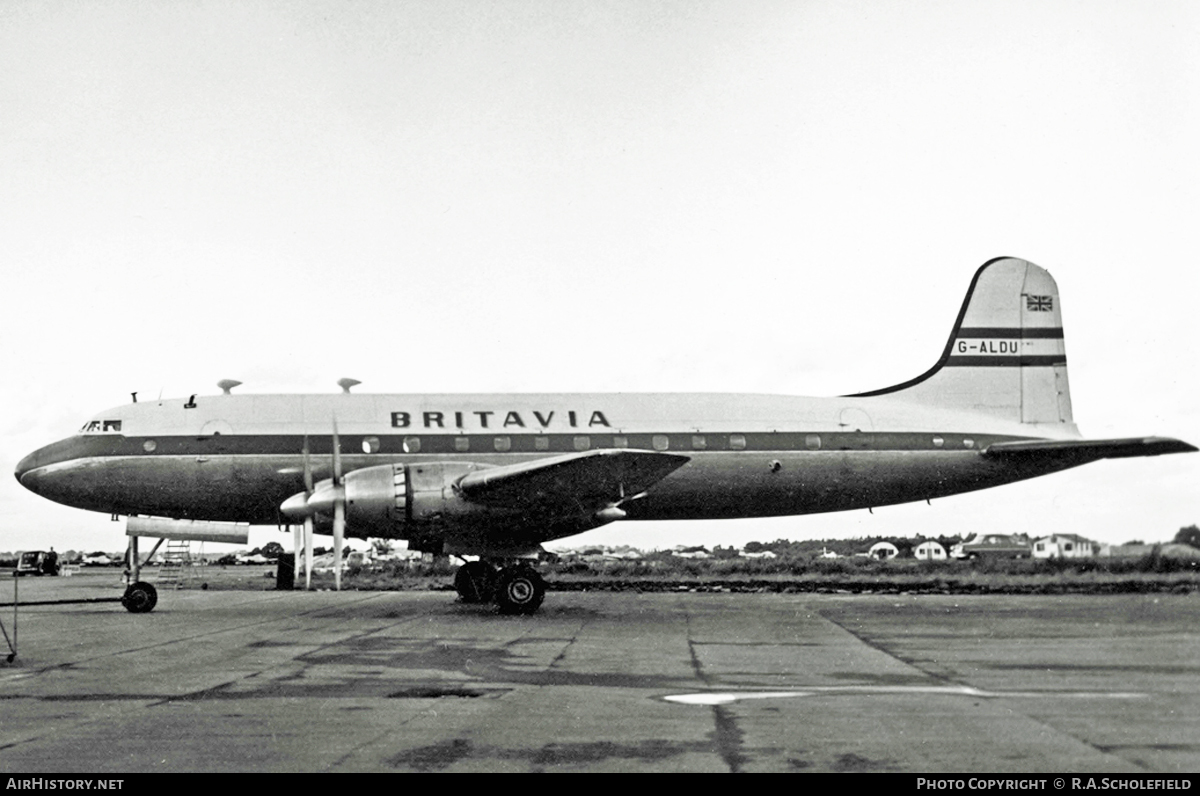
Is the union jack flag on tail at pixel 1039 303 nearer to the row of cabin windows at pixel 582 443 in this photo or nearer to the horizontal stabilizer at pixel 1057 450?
the horizontal stabilizer at pixel 1057 450

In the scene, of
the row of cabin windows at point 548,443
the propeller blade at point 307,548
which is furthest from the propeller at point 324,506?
the row of cabin windows at point 548,443

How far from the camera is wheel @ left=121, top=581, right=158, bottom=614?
18.8 meters

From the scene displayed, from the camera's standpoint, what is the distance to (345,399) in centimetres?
1975

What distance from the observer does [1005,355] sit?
2281 cm

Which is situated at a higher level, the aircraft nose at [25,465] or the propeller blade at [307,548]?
the aircraft nose at [25,465]

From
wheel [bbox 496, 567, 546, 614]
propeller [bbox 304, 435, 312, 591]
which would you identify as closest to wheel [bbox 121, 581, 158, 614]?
propeller [bbox 304, 435, 312, 591]

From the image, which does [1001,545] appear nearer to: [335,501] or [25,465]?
[335,501]

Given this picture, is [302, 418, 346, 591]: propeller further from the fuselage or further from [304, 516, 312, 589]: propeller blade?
the fuselage

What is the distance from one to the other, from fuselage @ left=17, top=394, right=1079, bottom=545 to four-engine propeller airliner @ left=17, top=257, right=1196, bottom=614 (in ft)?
0.12

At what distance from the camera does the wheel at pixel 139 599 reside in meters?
18.8

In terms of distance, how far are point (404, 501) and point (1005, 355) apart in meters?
14.1

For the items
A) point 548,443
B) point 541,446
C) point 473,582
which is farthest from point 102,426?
point 548,443

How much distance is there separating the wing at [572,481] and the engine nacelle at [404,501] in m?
0.30
